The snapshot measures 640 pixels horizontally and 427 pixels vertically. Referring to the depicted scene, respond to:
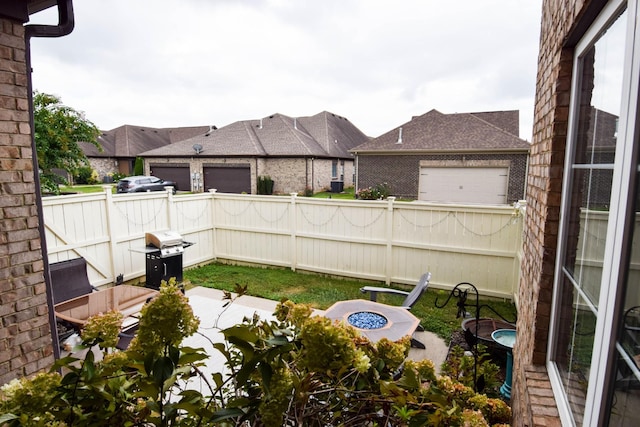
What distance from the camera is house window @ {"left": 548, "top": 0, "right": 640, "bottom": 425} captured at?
1025 millimetres

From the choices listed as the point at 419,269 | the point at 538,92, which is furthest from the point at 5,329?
the point at 419,269

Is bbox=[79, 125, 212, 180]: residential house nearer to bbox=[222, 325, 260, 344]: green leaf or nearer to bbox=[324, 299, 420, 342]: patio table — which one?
bbox=[324, 299, 420, 342]: patio table

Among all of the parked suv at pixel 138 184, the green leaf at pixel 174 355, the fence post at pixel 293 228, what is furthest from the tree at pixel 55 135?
the parked suv at pixel 138 184

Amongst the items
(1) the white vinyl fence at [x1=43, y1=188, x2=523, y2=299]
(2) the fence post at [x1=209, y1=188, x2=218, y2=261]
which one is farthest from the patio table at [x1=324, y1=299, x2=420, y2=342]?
(2) the fence post at [x1=209, y1=188, x2=218, y2=261]

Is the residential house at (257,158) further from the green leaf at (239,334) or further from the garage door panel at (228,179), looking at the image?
the green leaf at (239,334)

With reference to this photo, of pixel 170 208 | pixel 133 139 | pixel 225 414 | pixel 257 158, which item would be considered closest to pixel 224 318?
pixel 170 208

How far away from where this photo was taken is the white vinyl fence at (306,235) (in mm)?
5805

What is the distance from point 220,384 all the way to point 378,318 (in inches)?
146

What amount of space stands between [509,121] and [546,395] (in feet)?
66.0

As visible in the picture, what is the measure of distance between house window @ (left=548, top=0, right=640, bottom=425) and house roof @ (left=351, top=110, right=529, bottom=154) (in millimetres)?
16250

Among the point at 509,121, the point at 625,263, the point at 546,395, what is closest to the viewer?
the point at 625,263

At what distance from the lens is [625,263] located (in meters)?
1.03

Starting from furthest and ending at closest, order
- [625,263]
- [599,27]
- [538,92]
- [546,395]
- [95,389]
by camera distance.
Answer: [538,92] < [546,395] < [599,27] < [625,263] < [95,389]

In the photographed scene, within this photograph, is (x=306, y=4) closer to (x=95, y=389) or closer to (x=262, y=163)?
(x=95, y=389)
